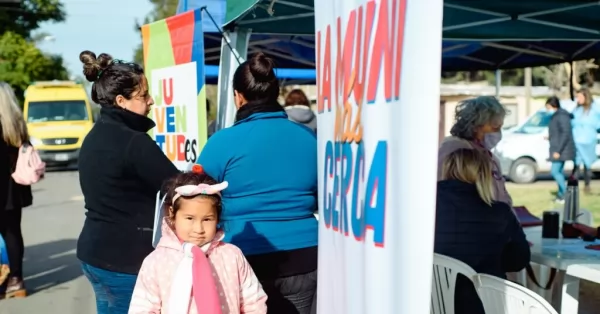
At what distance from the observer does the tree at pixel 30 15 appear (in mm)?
41000

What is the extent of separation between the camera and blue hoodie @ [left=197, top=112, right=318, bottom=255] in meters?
3.08

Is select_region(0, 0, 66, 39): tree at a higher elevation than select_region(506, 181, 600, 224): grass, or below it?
higher

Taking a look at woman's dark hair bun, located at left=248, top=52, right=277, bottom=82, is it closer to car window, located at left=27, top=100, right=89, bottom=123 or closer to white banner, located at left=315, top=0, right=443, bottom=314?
white banner, located at left=315, top=0, right=443, bottom=314

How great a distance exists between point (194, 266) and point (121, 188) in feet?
2.35

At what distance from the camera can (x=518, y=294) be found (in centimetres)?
310

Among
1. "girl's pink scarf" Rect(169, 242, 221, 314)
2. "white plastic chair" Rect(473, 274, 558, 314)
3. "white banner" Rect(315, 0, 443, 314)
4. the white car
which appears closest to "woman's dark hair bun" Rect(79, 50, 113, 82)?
"girl's pink scarf" Rect(169, 242, 221, 314)

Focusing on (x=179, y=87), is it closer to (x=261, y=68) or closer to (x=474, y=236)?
(x=261, y=68)

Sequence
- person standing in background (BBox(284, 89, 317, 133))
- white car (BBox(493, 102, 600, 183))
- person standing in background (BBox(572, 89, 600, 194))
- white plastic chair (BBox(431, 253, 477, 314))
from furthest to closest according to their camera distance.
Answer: white car (BBox(493, 102, 600, 183)), person standing in background (BBox(572, 89, 600, 194)), person standing in background (BBox(284, 89, 317, 133)), white plastic chair (BBox(431, 253, 477, 314))

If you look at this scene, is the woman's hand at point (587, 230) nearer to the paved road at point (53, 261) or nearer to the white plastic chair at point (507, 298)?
the white plastic chair at point (507, 298)

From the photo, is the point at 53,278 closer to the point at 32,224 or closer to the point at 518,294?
the point at 32,224

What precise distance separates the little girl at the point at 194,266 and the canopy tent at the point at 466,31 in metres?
1.56

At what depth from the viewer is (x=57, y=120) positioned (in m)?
22.6

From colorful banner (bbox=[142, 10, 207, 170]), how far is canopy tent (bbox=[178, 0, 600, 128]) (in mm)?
288

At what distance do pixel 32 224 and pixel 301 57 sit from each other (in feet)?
18.1
